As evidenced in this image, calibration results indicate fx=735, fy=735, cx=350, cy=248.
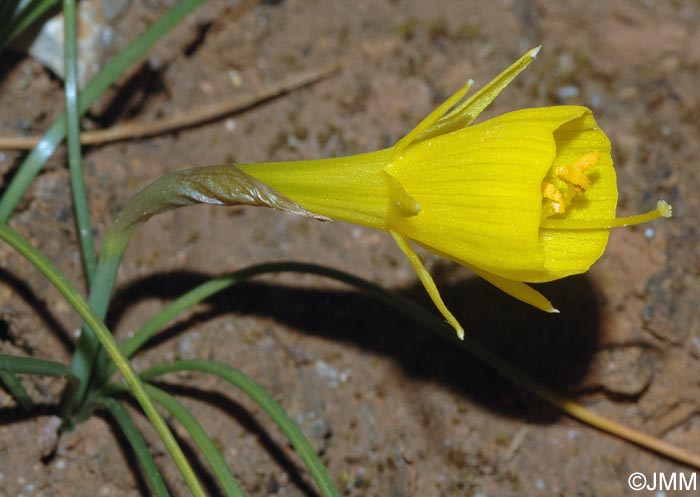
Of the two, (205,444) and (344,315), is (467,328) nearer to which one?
(344,315)

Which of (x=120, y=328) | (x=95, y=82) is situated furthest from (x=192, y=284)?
(x=95, y=82)

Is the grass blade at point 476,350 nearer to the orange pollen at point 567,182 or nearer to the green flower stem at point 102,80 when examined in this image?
the orange pollen at point 567,182

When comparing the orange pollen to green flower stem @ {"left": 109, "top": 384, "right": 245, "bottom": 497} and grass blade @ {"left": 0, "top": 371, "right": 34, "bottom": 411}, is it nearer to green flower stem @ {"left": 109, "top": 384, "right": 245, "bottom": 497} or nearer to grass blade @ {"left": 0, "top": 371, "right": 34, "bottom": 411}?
green flower stem @ {"left": 109, "top": 384, "right": 245, "bottom": 497}

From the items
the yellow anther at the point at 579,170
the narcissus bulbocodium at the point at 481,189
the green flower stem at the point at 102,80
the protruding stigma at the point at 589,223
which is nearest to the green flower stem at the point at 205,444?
the narcissus bulbocodium at the point at 481,189

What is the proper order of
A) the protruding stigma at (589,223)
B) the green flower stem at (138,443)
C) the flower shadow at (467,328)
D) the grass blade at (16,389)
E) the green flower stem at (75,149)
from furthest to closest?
the flower shadow at (467,328), the green flower stem at (75,149), the grass blade at (16,389), the green flower stem at (138,443), the protruding stigma at (589,223)

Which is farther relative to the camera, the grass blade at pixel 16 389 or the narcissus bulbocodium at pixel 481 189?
the grass blade at pixel 16 389

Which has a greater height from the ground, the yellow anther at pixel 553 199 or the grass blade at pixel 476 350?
the yellow anther at pixel 553 199
